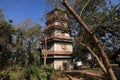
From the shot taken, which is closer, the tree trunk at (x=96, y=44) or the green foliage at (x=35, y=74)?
the tree trunk at (x=96, y=44)

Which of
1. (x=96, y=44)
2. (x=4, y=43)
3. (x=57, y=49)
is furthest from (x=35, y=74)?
(x=57, y=49)

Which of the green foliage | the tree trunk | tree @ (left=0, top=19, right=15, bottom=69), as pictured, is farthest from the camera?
tree @ (left=0, top=19, right=15, bottom=69)

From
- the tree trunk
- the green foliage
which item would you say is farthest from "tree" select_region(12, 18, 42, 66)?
the tree trunk

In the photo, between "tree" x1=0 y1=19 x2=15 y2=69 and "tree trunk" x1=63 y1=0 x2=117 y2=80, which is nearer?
"tree trunk" x1=63 y1=0 x2=117 y2=80

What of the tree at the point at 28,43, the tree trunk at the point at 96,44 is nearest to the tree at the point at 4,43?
the tree at the point at 28,43

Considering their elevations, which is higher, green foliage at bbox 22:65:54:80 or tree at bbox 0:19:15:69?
tree at bbox 0:19:15:69

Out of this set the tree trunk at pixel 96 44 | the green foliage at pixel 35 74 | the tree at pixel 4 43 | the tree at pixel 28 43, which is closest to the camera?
the tree trunk at pixel 96 44

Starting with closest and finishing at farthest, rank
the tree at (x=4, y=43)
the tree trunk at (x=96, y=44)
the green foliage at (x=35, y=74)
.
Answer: the tree trunk at (x=96, y=44)
the green foliage at (x=35, y=74)
the tree at (x=4, y=43)

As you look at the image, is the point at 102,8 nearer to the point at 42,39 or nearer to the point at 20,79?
the point at 20,79

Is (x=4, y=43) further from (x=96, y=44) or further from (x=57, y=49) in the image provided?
(x=96, y=44)

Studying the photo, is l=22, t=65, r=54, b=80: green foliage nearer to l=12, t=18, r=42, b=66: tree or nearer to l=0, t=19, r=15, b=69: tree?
l=0, t=19, r=15, b=69: tree

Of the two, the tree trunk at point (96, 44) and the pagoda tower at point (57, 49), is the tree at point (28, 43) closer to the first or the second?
the pagoda tower at point (57, 49)

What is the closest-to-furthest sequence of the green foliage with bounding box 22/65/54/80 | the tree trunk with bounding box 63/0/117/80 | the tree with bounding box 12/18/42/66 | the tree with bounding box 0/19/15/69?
the tree trunk with bounding box 63/0/117/80
the green foliage with bounding box 22/65/54/80
the tree with bounding box 0/19/15/69
the tree with bounding box 12/18/42/66

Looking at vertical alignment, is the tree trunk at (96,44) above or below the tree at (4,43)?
below
